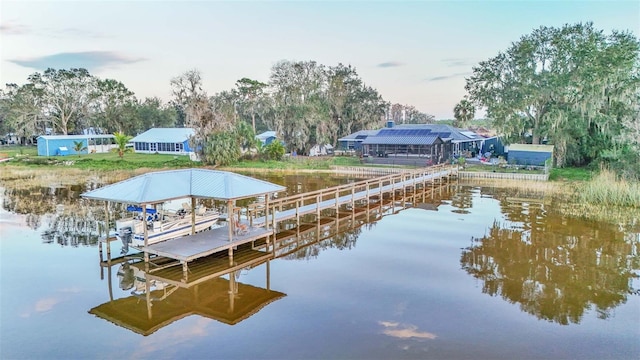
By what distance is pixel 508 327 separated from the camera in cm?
905

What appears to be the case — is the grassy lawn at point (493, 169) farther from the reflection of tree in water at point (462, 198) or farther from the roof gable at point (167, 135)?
the roof gable at point (167, 135)

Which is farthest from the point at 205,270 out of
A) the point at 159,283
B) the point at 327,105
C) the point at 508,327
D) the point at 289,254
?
the point at 327,105

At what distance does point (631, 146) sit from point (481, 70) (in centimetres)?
1536

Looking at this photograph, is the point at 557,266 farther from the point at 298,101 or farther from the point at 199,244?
the point at 298,101

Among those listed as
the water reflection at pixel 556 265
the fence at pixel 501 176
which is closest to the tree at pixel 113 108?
the fence at pixel 501 176

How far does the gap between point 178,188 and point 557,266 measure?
11.5 m

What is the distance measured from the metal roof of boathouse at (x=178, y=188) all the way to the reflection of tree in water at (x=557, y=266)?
7.12 meters

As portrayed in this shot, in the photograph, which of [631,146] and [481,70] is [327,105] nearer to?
[481,70]

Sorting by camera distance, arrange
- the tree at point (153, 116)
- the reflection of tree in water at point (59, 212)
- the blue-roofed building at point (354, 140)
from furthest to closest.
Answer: the tree at point (153, 116) → the blue-roofed building at point (354, 140) → the reflection of tree in water at point (59, 212)

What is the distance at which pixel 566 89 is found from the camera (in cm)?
3225

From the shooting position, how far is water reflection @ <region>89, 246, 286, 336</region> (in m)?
9.53

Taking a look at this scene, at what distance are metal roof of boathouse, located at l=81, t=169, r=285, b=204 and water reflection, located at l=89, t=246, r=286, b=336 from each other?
2.01 meters

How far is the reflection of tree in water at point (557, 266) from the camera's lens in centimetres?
1040

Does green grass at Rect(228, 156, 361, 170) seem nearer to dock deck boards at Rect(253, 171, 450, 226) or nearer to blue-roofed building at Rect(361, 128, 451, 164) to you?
blue-roofed building at Rect(361, 128, 451, 164)
